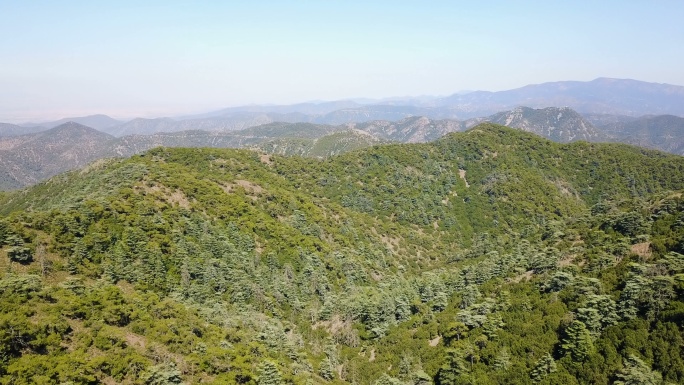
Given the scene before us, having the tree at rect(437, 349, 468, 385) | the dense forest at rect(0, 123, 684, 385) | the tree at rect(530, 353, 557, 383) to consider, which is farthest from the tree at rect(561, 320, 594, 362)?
the tree at rect(437, 349, 468, 385)

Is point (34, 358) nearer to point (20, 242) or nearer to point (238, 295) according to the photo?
point (20, 242)

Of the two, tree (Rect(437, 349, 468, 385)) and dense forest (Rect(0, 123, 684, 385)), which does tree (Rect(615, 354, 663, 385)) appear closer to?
dense forest (Rect(0, 123, 684, 385))

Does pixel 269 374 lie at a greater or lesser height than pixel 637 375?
lesser

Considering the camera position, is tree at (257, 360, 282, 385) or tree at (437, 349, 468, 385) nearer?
tree at (257, 360, 282, 385)

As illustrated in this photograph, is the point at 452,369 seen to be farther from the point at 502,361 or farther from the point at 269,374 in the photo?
the point at 269,374

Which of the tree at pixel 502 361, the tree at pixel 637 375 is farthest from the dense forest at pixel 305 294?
the tree at pixel 502 361

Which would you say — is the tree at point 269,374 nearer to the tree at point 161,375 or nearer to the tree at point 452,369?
the tree at point 161,375

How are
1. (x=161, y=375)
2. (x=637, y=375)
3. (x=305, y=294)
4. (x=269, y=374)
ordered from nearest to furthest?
1. (x=161, y=375)
2. (x=637, y=375)
3. (x=269, y=374)
4. (x=305, y=294)

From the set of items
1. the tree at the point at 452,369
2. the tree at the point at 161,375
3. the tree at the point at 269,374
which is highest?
the tree at the point at 161,375

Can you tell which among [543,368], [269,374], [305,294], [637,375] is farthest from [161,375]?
[305,294]
